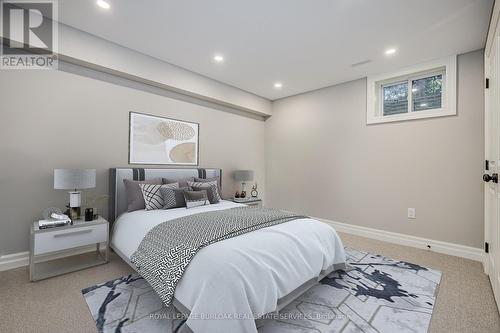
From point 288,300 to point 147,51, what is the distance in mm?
3398

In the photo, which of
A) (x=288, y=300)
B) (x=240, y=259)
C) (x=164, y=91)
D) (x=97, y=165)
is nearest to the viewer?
(x=240, y=259)

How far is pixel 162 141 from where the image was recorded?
3578 mm

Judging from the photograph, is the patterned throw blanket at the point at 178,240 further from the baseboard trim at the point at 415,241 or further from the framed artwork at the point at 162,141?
the baseboard trim at the point at 415,241

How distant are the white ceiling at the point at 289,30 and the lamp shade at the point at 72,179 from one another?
1654 millimetres

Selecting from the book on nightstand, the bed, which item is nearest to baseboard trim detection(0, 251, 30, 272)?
the book on nightstand

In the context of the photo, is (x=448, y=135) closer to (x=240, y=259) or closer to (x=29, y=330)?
(x=240, y=259)

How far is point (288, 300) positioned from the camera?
174 centimetres

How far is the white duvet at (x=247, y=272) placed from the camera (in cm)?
132

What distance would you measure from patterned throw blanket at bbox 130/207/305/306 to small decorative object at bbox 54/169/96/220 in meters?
1.06

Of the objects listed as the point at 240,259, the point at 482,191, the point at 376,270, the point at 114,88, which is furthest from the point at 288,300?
the point at 114,88

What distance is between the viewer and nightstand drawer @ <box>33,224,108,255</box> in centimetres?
221

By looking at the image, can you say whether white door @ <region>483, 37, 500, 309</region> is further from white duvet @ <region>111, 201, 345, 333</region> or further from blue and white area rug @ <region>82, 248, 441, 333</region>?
white duvet @ <region>111, 201, 345, 333</region>

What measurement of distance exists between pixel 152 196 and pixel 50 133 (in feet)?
4.45

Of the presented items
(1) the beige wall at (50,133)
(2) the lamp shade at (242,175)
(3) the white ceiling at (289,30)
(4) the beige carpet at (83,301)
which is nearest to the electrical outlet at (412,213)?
(4) the beige carpet at (83,301)
